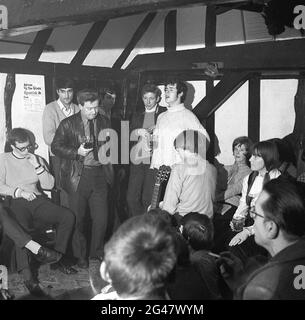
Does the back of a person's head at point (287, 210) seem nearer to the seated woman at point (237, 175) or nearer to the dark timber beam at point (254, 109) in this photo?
the seated woman at point (237, 175)

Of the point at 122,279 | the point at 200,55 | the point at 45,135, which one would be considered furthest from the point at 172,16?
the point at 122,279

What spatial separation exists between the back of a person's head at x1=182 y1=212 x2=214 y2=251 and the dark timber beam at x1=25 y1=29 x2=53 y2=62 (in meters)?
2.59

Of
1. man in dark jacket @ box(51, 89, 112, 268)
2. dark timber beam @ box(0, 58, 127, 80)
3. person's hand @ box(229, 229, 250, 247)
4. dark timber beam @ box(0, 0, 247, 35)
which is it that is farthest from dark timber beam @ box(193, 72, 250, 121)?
dark timber beam @ box(0, 0, 247, 35)

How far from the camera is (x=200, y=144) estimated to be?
4.82 meters

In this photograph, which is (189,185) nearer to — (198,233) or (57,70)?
(198,233)

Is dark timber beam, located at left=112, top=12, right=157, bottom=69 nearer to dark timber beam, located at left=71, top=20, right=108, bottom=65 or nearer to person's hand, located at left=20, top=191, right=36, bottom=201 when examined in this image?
dark timber beam, located at left=71, top=20, right=108, bottom=65

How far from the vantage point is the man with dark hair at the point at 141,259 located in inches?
67.9

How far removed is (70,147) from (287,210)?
2997mm

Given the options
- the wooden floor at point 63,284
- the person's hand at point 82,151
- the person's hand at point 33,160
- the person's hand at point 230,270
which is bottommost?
the wooden floor at point 63,284

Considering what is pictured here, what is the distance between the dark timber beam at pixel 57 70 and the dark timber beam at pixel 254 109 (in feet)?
4.94

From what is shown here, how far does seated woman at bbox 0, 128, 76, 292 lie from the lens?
4461mm

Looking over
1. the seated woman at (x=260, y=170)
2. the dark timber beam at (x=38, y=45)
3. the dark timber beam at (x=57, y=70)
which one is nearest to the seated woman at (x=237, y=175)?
the seated woman at (x=260, y=170)
